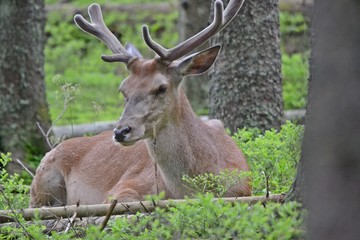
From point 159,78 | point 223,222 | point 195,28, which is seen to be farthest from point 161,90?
point 195,28

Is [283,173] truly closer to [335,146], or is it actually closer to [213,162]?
[213,162]

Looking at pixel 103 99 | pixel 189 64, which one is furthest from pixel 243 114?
pixel 103 99

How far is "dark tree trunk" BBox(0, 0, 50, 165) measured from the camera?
12.8 metres

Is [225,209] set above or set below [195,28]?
below

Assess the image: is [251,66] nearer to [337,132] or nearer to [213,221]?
[213,221]

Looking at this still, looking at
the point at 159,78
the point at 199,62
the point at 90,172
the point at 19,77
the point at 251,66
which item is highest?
the point at 199,62

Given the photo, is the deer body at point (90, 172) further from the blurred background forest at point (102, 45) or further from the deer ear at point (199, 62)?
the blurred background forest at point (102, 45)

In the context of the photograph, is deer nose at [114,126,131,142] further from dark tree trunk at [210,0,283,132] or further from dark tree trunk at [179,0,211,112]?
dark tree trunk at [179,0,211,112]

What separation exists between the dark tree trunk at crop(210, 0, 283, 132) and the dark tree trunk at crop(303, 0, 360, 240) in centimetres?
529

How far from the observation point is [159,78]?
8867 mm

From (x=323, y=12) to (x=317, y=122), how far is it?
1.87 ft

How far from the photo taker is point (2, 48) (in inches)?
509

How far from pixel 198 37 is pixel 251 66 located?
2.04 meters

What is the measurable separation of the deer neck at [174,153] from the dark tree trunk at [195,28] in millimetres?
6537
